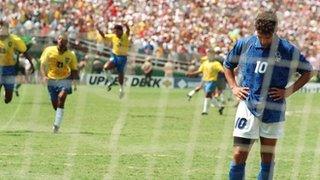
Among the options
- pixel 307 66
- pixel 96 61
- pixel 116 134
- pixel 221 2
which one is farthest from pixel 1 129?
pixel 221 2

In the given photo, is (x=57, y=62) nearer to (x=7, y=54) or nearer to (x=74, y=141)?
(x=7, y=54)

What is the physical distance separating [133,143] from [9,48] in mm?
4188

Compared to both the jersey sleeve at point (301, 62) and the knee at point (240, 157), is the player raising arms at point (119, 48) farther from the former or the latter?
the knee at point (240, 157)

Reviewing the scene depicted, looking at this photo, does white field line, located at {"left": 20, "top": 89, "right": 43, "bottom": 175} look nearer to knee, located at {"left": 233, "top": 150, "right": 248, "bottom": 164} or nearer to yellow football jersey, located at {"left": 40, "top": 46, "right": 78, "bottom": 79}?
yellow football jersey, located at {"left": 40, "top": 46, "right": 78, "bottom": 79}

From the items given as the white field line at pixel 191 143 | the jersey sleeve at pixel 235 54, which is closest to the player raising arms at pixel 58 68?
the white field line at pixel 191 143

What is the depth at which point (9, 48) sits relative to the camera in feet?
57.8

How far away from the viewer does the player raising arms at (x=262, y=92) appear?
8.95 m

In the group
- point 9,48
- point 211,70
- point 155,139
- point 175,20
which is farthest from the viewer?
point 175,20

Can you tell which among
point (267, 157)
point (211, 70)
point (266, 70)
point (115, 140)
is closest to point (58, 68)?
point (115, 140)

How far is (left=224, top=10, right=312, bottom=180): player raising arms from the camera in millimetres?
8945

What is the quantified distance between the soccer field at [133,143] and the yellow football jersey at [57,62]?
115cm

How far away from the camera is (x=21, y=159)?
39.1 ft

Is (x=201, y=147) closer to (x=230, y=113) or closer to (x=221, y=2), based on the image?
(x=230, y=113)

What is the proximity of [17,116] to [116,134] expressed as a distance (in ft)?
15.3
